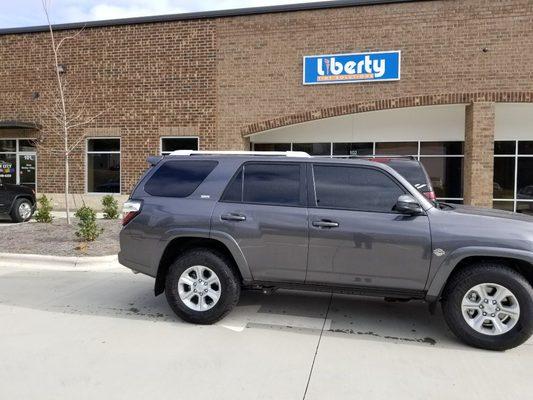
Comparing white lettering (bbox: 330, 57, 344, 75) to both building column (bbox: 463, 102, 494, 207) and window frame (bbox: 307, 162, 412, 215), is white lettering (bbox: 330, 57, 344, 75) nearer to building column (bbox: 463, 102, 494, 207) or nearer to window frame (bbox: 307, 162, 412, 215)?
building column (bbox: 463, 102, 494, 207)

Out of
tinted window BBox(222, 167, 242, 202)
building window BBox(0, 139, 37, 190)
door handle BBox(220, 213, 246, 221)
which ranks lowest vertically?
door handle BBox(220, 213, 246, 221)

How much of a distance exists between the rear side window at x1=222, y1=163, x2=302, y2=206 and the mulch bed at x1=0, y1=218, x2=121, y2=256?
4469mm

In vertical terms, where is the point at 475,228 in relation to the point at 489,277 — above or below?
above

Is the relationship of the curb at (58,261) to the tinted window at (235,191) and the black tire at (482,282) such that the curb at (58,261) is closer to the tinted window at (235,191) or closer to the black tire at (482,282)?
the tinted window at (235,191)

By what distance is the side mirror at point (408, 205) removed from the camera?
4523mm

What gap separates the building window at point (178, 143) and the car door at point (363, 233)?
10.9m

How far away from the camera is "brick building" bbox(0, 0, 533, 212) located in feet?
42.1

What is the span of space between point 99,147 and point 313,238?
13008 millimetres

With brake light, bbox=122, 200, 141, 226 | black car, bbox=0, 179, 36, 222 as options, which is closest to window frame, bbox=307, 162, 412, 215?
brake light, bbox=122, 200, 141, 226

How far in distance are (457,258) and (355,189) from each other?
1.16 meters

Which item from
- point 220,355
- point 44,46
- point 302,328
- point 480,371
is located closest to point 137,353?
point 220,355

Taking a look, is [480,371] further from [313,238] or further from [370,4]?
[370,4]

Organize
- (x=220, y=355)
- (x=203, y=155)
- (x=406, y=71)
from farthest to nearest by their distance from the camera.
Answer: (x=406, y=71) < (x=203, y=155) < (x=220, y=355)

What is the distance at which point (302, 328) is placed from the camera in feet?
16.4
